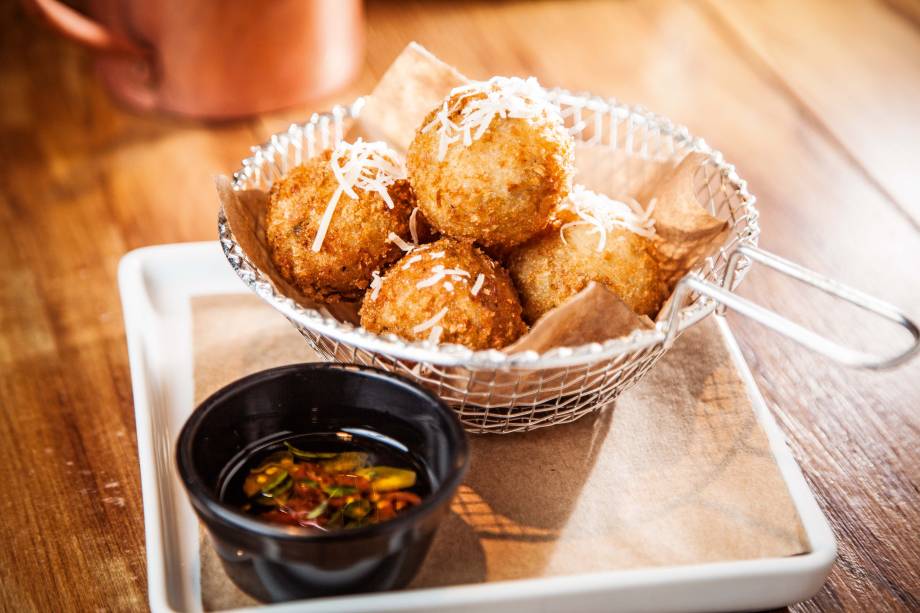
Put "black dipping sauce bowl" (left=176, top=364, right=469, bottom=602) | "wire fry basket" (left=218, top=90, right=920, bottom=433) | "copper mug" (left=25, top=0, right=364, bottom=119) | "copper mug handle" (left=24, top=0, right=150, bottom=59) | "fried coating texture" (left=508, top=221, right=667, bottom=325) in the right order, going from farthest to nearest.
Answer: "copper mug" (left=25, top=0, right=364, bottom=119) → "copper mug handle" (left=24, top=0, right=150, bottom=59) → "fried coating texture" (left=508, top=221, right=667, bottom=325) → "wire fry basket" (left=218, top=90, right=920, bottom=433) → "black dipping sauce bowl" (left=176, top=364, right=469, bottom=602)

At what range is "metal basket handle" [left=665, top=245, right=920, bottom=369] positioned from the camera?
38.3 inches

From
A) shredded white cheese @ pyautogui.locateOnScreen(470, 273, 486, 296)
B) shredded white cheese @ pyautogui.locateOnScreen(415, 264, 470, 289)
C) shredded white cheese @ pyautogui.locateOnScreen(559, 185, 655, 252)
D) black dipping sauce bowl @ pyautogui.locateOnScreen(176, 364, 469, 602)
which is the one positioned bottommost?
black dipping sauce bowl @ pyautogui.locateOnScreen(176, 364, 469, 602)

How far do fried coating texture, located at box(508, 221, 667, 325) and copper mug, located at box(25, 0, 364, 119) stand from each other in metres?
1.11

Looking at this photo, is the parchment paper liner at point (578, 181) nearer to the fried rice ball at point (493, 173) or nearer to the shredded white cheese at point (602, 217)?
the shredded white cheese at point (602, 217)

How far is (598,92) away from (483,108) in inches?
50.1

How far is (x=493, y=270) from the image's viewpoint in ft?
A: 4.24

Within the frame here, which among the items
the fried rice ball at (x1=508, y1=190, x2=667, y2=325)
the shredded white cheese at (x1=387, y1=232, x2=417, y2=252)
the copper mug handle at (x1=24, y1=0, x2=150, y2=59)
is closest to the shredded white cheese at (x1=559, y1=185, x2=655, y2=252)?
the fried rice ball at (x1=508, y1=190, x2=667, y2=325)

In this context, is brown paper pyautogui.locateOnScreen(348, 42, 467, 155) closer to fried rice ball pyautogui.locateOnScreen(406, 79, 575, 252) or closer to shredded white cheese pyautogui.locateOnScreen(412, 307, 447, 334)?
fried rice ball pyautogui.locateOnScreen(406, 79, 575, 252)

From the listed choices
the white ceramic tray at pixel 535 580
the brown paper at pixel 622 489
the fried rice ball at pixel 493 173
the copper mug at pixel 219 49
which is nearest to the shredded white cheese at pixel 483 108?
the fried rice ball at pixel 493 173

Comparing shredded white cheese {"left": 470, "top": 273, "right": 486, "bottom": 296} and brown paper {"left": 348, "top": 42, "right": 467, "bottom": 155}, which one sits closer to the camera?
shredded white cheese {"left": 470, "top": 273, "right": 486, "bottom": 296}

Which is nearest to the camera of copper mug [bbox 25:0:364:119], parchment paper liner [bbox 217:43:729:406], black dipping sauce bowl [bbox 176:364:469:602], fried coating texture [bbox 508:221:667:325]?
black dipping sauce bowl [bbox 176:364:469:602]

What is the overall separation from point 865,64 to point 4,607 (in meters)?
2.34

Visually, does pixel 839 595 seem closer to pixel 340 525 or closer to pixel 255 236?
pixel 340 525

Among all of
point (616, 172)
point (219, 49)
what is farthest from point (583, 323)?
point (219, 49)
